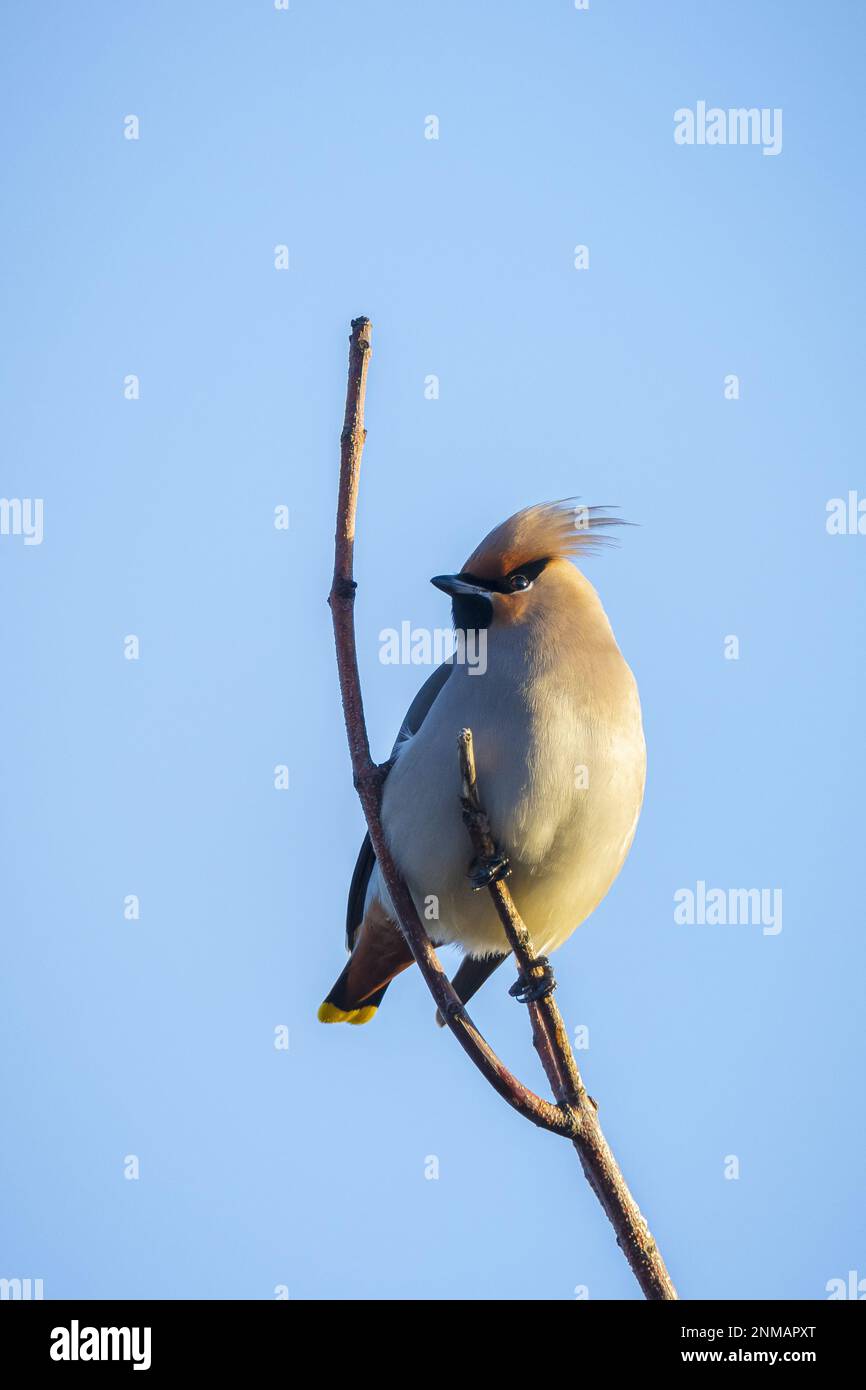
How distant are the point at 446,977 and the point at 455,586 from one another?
6.27 feet

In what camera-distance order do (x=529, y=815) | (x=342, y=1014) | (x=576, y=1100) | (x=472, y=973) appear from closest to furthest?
(x=576, y=1100)
(x=529, y=815)
(x=472, y=973)
(x=342, y=1014)

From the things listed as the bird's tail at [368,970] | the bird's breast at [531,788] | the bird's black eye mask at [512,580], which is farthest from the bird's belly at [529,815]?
the bird's black eye mask at [512,580]

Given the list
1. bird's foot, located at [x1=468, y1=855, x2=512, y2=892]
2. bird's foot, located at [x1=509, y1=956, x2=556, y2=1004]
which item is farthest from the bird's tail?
bird's foot, located at [x1=509, y1=956, x2=556, y2=1004]

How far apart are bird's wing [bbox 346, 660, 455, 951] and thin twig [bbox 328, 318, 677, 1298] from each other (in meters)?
1.62

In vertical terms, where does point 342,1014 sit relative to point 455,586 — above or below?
below

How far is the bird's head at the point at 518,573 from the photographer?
493 cm

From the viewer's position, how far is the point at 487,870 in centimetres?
344

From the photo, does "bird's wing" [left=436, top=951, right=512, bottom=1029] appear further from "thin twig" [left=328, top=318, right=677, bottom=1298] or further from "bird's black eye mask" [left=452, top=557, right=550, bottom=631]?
"thin twig" [left=328, top=318, right=677, bottom=1298]

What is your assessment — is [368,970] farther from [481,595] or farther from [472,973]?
[481,595]

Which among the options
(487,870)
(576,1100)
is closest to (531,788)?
(487,870)

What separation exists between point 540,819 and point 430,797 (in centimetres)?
37

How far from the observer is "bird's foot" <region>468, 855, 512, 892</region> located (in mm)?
3360

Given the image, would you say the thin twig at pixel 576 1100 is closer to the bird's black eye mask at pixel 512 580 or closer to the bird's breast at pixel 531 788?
the bird's breast at pixel 531 788
